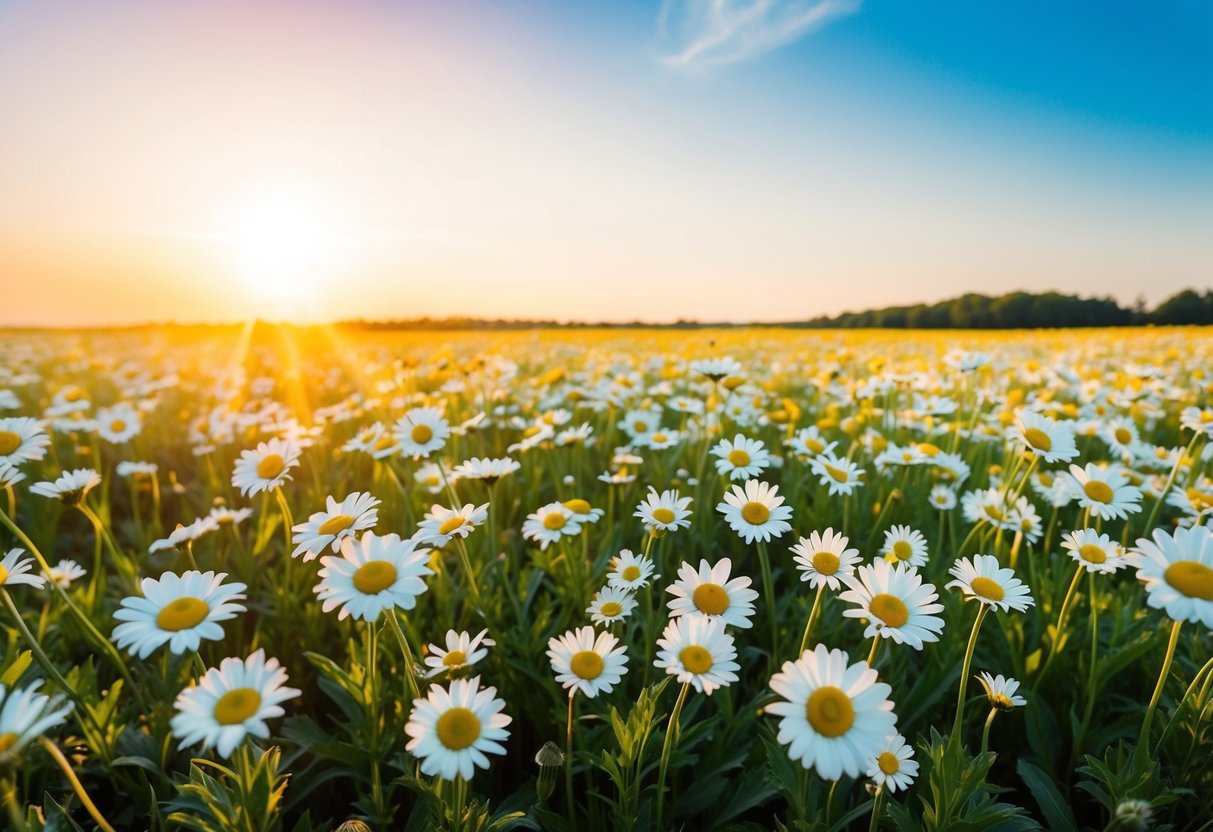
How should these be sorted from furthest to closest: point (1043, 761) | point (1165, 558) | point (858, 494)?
1. point (858, 494)
2. point (1043, 761)
3. point (1165, 558)

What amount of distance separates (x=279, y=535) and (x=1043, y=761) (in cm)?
365

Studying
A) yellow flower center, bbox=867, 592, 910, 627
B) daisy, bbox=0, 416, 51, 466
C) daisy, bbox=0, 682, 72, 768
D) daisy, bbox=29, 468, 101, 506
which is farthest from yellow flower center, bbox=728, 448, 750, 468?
daisy, bbox=0, 416, 51, 466

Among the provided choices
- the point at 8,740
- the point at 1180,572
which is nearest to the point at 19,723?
the point at 8,740

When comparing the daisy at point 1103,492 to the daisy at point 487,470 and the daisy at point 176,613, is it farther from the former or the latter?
the daisy at point 176,613

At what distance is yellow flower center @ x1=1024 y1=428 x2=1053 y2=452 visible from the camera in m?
1.96

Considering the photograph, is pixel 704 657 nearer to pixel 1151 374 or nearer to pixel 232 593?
pixel 232 593

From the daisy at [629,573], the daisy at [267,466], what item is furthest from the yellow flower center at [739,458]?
the daisy at [267,466]

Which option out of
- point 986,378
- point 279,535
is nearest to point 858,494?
point 279,535

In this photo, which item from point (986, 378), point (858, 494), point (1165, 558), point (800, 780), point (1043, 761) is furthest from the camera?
point (986, 378)

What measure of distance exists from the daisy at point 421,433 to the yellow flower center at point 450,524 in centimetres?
76

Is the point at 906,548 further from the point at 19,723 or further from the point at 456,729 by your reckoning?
the point at 19,723

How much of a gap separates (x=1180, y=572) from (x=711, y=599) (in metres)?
0.93

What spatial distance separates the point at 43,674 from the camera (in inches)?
74.8

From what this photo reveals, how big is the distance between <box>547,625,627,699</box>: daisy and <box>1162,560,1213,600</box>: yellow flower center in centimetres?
112
